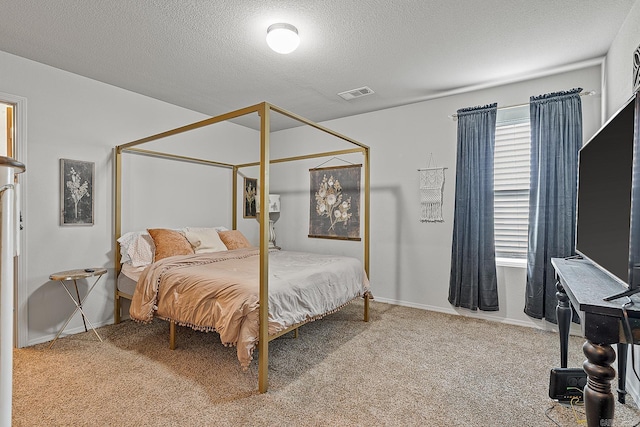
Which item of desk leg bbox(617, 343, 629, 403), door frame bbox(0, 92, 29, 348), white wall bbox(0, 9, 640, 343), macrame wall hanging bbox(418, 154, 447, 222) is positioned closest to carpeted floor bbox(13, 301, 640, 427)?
desk leg bbox(617, 343, 629, 403)

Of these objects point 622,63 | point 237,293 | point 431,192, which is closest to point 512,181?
point 431,192

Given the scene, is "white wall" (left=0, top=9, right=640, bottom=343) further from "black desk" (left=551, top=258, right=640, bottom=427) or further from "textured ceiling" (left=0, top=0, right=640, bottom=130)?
"black desk" (left=551, top=258, right=640, bottom=427)

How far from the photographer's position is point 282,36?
7.55ft

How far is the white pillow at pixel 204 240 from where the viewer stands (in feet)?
12.0

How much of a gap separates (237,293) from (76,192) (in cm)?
218

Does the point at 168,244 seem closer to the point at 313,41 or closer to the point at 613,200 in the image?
the point at 313,41

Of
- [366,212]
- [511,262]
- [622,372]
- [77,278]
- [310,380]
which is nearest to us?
[622,372]

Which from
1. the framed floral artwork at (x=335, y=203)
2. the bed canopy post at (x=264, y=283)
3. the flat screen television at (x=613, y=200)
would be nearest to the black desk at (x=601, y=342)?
the flat screen television at (x=613, y=200)

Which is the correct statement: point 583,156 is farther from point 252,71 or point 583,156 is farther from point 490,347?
point 252,71

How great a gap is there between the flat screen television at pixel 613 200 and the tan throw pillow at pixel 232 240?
342cm

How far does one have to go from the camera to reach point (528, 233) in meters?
3.20

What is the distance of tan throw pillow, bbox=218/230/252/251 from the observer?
13.3 ft

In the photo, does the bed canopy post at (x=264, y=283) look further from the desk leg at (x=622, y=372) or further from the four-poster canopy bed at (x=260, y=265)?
the desk leg at (x=622, y=372)

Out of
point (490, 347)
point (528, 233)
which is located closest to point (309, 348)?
point (490, 347)
